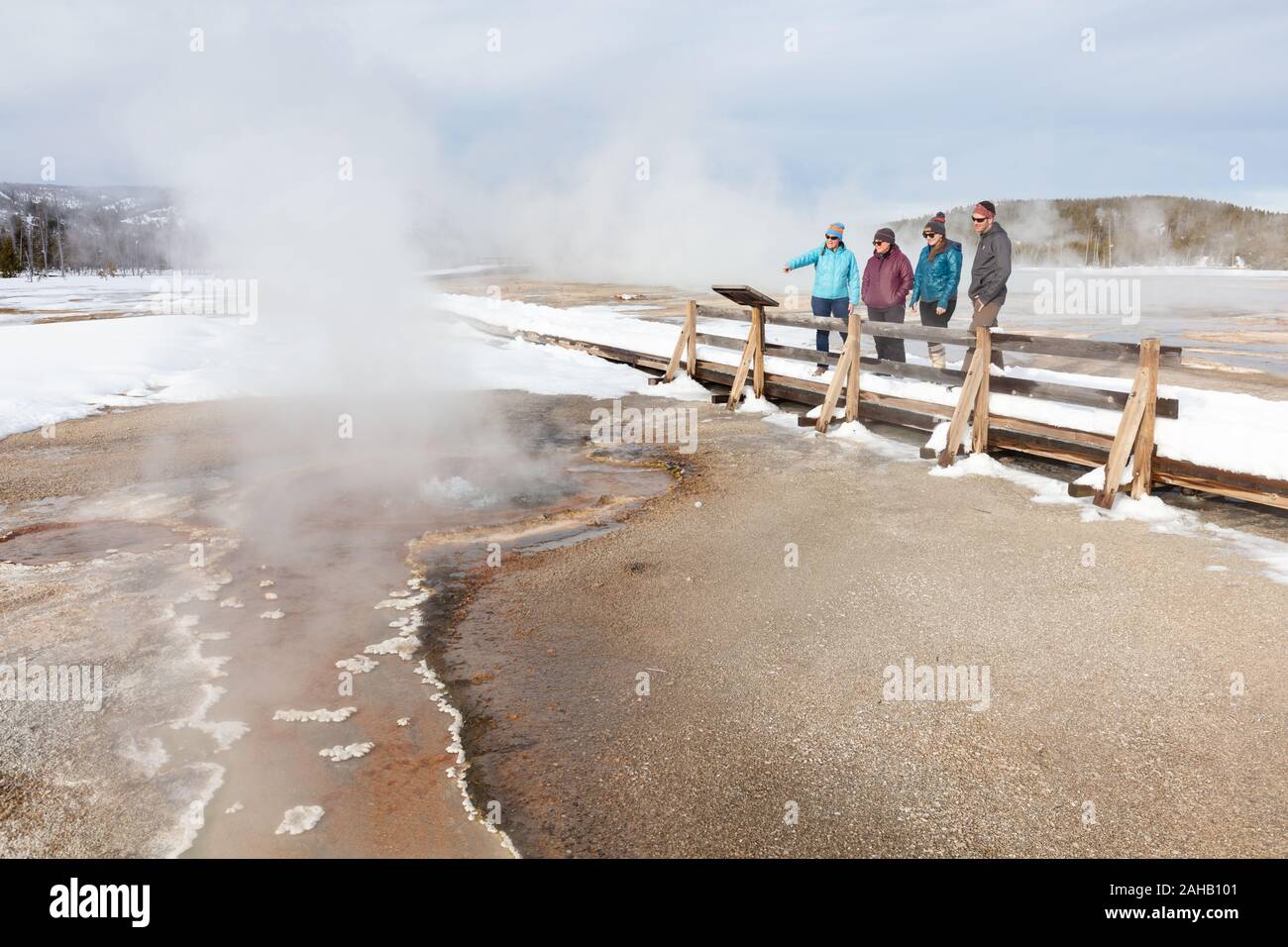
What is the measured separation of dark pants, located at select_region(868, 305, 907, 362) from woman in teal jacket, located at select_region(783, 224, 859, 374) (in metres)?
0.37

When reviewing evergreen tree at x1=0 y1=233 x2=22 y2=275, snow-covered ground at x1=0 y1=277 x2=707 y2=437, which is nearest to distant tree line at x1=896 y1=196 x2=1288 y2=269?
snow-covered ground at x1=0 y1=277 x2=707 y2=437

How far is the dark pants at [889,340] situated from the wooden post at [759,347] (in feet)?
4.52

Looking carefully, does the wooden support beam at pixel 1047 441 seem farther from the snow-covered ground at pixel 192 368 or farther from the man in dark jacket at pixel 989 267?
the snow-covered ground at pixel 192 368

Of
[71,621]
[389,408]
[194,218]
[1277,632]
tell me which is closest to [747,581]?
[1277,632]

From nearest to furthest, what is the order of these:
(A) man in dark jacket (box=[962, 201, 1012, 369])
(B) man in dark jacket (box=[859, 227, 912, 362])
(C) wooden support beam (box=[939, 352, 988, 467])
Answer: (C) wooden support beam (box=[939, 352, 988, 467]) < (A) man in dark jacket (box=[962, 201, 1012, 369]) < (B) man in dark jacket (box=[859, 227, 912, 362])

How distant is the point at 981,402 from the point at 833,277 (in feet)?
13.1

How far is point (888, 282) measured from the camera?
414 inches

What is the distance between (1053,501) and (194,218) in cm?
1329

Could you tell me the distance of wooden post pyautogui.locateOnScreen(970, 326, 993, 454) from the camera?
25.2 feet

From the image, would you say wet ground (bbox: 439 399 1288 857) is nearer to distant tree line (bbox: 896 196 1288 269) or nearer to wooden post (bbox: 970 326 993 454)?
wooden post (bbox: 970 326 993 454)

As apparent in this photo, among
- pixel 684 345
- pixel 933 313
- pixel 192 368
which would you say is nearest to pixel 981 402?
pixel 933 313

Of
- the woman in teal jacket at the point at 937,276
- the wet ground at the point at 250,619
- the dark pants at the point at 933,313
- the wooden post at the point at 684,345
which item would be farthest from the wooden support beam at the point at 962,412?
the wooden post at the point at 684,345

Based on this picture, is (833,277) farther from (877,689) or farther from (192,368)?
(192,368)
